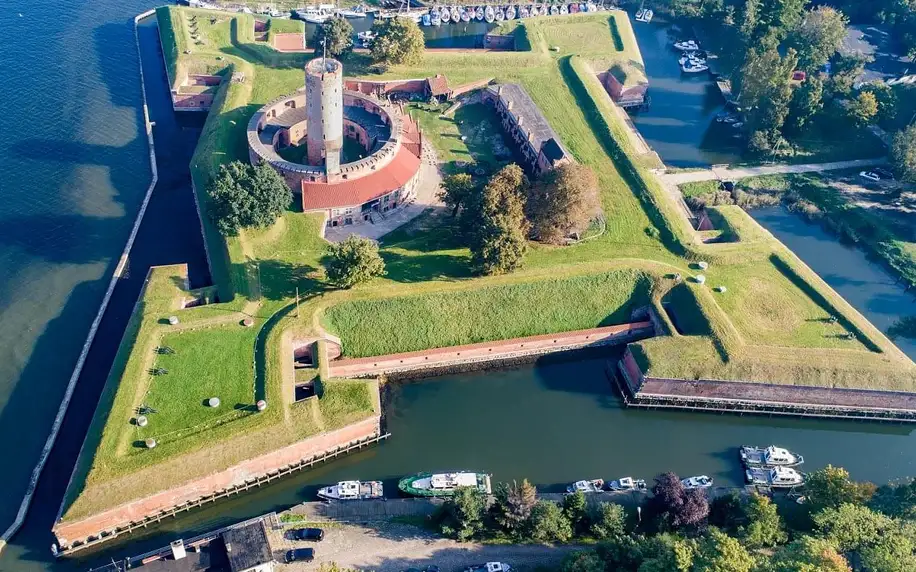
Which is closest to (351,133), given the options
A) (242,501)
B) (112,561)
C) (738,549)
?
(242,501)

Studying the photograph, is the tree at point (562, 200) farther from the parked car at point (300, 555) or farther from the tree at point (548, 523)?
the parked car at point (300, 555)

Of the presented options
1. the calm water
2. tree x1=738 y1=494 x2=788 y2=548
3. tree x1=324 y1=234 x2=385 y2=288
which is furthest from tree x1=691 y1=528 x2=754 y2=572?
the calm water

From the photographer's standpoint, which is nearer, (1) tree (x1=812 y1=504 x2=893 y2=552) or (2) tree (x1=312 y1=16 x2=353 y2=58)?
(1) tree (x1=812 y1=504 x2=893 y2=552)

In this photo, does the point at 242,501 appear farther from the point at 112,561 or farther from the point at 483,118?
the point at 483,118

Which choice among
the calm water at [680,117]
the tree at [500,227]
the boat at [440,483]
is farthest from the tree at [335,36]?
the boat at [440,483]

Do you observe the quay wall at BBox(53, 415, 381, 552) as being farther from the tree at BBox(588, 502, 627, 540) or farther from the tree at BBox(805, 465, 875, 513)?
the tree at BBox(805, 465, 875, 513)

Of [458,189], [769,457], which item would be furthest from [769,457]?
[458,189]
